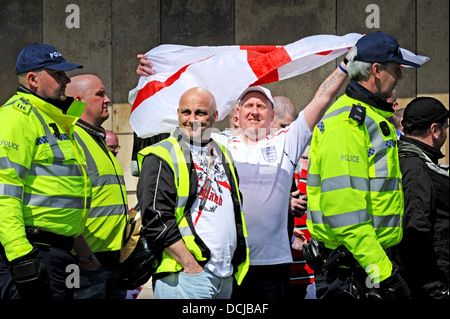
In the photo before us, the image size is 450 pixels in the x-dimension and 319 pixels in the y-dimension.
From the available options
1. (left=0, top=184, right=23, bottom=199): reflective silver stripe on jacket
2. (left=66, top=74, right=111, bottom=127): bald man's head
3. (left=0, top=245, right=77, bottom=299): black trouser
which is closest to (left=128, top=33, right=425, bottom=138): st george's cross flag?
(left=66, top=74, right=111, bottom=127): bald man's head

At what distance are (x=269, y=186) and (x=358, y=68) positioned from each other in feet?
3.65

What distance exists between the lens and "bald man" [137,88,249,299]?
4.18 m

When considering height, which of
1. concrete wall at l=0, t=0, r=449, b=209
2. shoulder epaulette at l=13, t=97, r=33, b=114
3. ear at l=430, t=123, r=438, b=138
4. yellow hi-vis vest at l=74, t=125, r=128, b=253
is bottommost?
yellow hi-vis vest at l=74, t=125, r=128, b=253

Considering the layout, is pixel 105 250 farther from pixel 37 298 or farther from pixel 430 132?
pixel 430 132

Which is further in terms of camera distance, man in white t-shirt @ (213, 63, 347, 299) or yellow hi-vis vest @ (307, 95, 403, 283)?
man in white t-shirt @ (213, 63, 347, 299)

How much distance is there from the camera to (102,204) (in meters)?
5.06

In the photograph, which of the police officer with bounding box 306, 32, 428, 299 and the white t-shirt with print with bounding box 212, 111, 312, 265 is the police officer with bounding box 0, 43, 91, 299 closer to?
the white t-shirt with print with bounding box 212, 111, 312, 265

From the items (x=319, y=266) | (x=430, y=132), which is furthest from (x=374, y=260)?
(x=430, y=132)

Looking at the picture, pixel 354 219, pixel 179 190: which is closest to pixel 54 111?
pixel 179 190

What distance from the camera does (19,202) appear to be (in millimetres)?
4129

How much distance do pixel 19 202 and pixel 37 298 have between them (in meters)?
0.50

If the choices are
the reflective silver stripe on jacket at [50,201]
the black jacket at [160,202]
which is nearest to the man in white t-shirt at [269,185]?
the black jacket at [160,202]

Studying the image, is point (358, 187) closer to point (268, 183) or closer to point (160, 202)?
point (160, 202)
